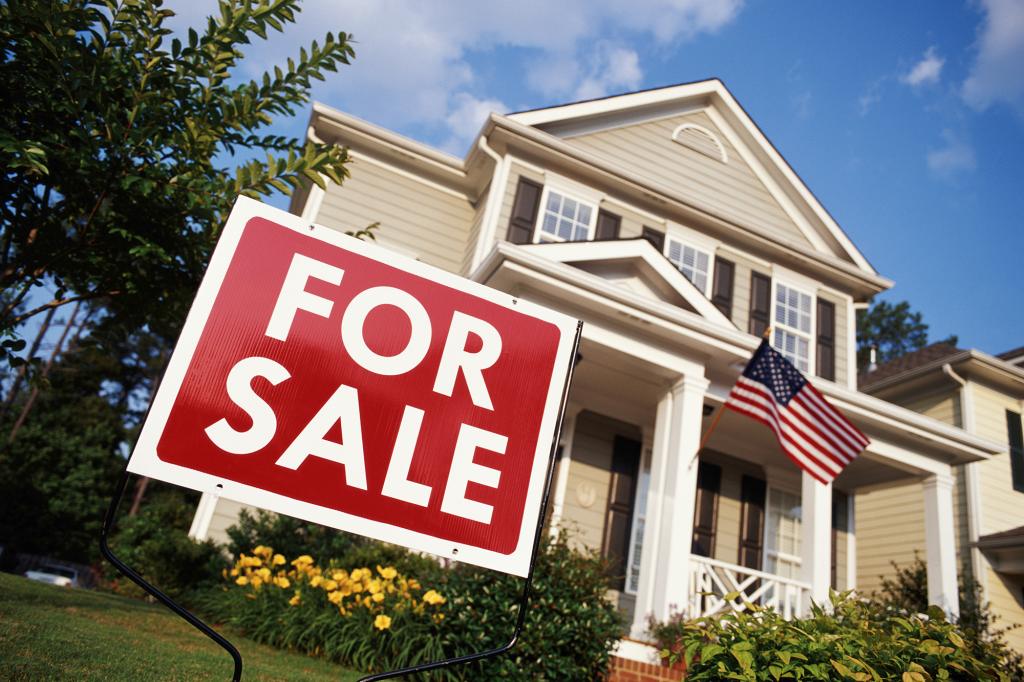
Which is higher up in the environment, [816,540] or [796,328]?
[796,328]

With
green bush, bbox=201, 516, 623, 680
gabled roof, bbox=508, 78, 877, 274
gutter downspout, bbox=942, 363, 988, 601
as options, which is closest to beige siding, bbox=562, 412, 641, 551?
green bush, bbox=201, 516, 623, 680

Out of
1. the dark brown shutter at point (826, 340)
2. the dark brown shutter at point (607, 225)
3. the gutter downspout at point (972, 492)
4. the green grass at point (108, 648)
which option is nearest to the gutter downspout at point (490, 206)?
the dark brown shutter at point (607, 225)

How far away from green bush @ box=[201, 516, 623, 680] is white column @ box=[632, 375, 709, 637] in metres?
2.20

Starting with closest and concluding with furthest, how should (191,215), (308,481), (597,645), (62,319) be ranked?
(308,481) < (191,215) < (597,645) < (62,319)

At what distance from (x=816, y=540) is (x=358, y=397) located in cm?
958

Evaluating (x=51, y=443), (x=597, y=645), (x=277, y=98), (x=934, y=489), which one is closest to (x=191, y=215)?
(x=277, y=98)

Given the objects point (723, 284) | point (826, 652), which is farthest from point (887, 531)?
point (826, 652)

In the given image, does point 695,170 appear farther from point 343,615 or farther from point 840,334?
point 343,615

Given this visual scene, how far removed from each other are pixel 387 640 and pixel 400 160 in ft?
30.0

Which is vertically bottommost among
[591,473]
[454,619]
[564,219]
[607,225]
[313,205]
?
[454,619]

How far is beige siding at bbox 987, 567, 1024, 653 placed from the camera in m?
13.1

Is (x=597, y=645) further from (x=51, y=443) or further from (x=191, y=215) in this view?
(x=51, y=443)

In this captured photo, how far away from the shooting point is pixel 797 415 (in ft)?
27.2

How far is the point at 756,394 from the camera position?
8.34 m
